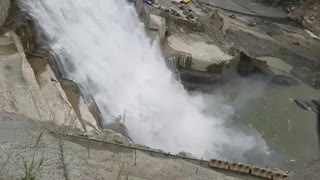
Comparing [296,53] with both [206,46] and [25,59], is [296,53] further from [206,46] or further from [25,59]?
[25,59]

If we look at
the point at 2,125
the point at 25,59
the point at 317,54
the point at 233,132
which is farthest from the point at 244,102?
the point at 2,125

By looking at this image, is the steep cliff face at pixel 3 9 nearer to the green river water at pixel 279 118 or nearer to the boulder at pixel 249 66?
Result: the green river water at pixel 279 118

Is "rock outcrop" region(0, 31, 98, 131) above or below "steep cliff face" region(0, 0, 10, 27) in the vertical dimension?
below

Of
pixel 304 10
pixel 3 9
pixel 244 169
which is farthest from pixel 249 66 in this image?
pixel 244 169

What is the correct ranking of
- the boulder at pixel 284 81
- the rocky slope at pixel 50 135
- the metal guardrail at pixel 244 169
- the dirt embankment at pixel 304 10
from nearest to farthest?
the rocky slope at pixel 50 135, the metal guardrail at pixel 244 169, the boulder at pixel 284 81, the dirt embankment at pixel 304 10

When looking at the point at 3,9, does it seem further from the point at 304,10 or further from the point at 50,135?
the point at 304,10

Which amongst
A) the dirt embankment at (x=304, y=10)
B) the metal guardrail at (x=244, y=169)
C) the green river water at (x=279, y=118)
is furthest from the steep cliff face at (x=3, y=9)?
the dirt embankment at (x=304, y=10)

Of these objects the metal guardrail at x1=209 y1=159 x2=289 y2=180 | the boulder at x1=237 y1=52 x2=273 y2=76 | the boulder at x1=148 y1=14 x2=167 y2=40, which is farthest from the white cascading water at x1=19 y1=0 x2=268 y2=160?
the metal guardrail at x1=209 y1=159 x2=289 y2=180

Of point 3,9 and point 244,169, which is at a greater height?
point 3,9

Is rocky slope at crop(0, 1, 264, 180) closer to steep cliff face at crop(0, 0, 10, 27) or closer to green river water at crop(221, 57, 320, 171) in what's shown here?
steep cliff face at crop(0, 0, 10, 27)

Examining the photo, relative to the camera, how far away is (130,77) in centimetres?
2034

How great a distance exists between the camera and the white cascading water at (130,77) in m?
17.9

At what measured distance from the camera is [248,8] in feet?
104

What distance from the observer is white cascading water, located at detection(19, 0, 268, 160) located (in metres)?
17.9
